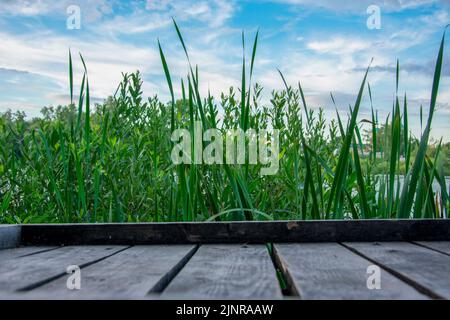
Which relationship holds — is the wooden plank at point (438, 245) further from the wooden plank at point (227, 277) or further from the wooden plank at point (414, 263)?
the wooden plank at point (227, 277)

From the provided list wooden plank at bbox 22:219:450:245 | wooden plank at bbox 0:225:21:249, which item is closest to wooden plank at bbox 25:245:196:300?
wooden plank at bbox 22:219:450:245

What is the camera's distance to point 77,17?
2109 millimetres

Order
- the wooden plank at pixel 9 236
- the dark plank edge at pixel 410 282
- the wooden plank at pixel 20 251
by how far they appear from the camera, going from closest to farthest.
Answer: the dark plank edge at pixel 410 282 → the wooden plank at pixel 20 251 → the wooden plank at pixel 9 236

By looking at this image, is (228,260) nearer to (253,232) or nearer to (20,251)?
(253,232)

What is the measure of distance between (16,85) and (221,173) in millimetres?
1116

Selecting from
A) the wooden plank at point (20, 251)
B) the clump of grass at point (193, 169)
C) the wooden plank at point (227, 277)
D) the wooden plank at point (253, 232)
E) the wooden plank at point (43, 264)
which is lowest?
the wooden plank at point (20, 251)

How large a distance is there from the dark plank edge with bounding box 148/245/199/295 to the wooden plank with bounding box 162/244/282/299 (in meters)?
0.02

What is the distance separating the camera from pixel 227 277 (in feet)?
3.38

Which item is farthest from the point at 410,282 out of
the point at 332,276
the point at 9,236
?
the point at 9,236

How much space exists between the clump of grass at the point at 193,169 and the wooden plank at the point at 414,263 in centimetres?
30

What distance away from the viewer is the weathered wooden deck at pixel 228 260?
2.96 feet

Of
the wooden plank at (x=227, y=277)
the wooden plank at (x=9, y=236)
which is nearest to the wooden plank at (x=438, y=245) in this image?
the wooden plank at (x=227, y=277)

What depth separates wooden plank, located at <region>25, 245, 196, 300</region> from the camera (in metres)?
0.87
